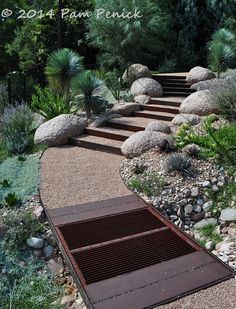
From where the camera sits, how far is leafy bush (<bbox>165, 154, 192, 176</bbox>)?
4.81 metres

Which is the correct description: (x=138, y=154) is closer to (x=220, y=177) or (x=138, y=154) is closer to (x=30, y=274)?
(x=220, y=177)

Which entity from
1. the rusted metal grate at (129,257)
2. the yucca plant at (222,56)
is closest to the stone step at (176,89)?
the yucca plant at (222,56)

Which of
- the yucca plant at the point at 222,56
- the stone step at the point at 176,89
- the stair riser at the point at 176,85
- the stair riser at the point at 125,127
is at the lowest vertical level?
the stair riser at the point at 125,127

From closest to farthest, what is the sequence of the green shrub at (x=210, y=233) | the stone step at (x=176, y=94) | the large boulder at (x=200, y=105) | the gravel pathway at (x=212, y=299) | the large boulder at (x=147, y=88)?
the gravel pathway at (x=212, y=299)
the green shrub at (x=210, y=233)
the large boulder at (x=200, y=105)
the large boulder at (x=147, y=88)
the stone step at (x=176, y=94)

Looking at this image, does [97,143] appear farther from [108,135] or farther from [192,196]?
[192,196]

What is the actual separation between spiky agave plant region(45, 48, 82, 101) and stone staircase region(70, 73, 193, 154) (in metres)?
1.49

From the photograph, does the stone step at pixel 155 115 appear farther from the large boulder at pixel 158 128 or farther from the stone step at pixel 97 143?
the stone step at pixel 97 143

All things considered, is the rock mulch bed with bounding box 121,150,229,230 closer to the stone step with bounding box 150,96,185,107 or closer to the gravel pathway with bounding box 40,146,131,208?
the gravel pathway with bounding box 40,146,131,208

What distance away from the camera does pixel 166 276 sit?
301cm

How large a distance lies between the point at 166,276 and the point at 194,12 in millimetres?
10823

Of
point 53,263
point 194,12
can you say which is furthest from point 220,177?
point 194,12

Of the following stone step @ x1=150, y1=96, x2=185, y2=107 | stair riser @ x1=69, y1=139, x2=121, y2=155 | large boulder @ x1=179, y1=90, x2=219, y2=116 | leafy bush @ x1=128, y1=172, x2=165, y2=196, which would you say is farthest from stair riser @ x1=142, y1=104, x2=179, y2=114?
leafy bush @ x1=128, y1=172, x2=165, y2=196

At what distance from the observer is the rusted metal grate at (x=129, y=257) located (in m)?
2.83

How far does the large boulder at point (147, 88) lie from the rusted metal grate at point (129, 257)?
16.8 ft
